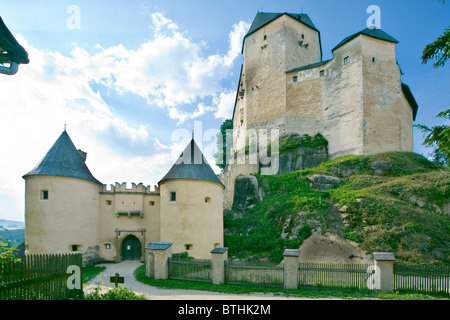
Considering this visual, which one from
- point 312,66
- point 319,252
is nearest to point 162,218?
point 319,252

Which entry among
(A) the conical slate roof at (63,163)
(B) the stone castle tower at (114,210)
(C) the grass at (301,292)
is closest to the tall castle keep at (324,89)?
(B) the stone castle tower at (114,210)

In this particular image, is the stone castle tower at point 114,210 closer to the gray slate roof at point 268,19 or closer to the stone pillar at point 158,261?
the stone pillar at point 158,261

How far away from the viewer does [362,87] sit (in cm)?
3067

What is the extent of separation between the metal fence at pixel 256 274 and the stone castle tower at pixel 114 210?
6572mm

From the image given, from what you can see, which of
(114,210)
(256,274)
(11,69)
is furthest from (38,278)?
(114,210)

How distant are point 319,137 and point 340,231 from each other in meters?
16.6

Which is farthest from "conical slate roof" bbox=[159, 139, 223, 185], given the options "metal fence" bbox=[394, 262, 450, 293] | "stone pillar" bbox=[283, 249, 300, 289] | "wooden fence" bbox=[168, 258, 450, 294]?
"metal fence" bbox=[394, 262, 450, 293]

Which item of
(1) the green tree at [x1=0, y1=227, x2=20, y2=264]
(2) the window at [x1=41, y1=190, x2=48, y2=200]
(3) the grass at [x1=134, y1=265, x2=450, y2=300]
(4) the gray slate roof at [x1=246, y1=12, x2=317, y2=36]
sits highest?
(4) the gray slate roof at [x1=246, y1=12, x2=317, y2=36]

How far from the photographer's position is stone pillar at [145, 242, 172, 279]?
14375 millimetres

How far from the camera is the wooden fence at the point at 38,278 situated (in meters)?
7.10

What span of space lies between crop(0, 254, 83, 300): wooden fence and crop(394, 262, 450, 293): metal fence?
1172 centimetres

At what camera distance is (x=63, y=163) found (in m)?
20.6

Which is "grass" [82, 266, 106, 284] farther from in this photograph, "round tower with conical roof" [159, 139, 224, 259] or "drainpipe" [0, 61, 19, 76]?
"drainpipe" [0, 61, 19, 76]
